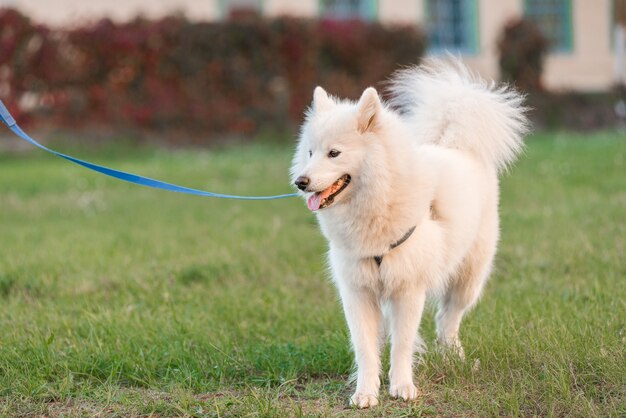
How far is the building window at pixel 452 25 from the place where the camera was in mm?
23062

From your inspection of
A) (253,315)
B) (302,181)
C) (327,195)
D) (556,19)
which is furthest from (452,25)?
(302,181)

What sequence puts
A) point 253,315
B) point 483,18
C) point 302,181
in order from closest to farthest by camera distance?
point 302,181 → point 253,315 → point 483,18

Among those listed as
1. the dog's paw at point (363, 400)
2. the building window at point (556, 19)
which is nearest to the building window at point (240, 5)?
the building window at point (556, 19)

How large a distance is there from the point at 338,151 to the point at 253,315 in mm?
1982

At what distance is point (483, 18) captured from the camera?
75.6ft

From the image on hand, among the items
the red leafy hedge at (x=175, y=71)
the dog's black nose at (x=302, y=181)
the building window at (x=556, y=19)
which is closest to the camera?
the dog's black nose at (x=302, y=181)

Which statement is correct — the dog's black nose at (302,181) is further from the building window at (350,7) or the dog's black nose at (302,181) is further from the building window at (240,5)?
the building window at (350,7)

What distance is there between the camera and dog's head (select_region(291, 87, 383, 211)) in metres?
3.84

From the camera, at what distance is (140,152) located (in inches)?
637

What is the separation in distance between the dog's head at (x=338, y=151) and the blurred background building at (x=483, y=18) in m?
17.3

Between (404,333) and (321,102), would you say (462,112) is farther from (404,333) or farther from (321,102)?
(404,333)

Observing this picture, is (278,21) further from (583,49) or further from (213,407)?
(213,407)

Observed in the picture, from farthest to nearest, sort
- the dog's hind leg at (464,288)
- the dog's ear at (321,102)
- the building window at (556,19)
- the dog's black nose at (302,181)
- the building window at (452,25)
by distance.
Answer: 1. the building window at (556,19)
2. the building window at (452,25)
3. the dog's hind leg at (464,288)
4. the dog's ear at (321,102)
5. the dog's black nose at (302,181)

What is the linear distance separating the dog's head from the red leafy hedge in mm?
12934
